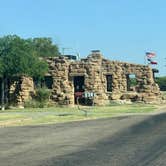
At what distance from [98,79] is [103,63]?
14.2 feet

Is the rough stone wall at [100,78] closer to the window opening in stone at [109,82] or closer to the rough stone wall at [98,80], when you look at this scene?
the rough stone wall at [98,80]

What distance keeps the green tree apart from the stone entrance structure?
9.92ft

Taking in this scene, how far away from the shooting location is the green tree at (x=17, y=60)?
5250 cm

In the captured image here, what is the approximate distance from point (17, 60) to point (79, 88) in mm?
9950

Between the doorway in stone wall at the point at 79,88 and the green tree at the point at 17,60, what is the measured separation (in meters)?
4.66

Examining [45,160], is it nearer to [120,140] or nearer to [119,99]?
[120,140]

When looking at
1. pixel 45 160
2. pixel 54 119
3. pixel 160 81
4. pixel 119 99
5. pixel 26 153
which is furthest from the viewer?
pixel 160 81

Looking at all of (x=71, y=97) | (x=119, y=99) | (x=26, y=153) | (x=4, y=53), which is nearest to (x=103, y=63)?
(x=119, y=99)

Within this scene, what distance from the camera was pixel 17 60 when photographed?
172ft

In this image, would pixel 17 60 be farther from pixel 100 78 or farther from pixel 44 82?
pixel 100 78

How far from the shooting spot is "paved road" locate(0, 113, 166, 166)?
15.8m

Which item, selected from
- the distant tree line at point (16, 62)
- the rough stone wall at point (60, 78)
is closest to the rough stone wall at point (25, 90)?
the distant tree line at point (16, 62)

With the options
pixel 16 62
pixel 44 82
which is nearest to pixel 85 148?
pixel 16 62

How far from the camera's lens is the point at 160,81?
4021 inches
